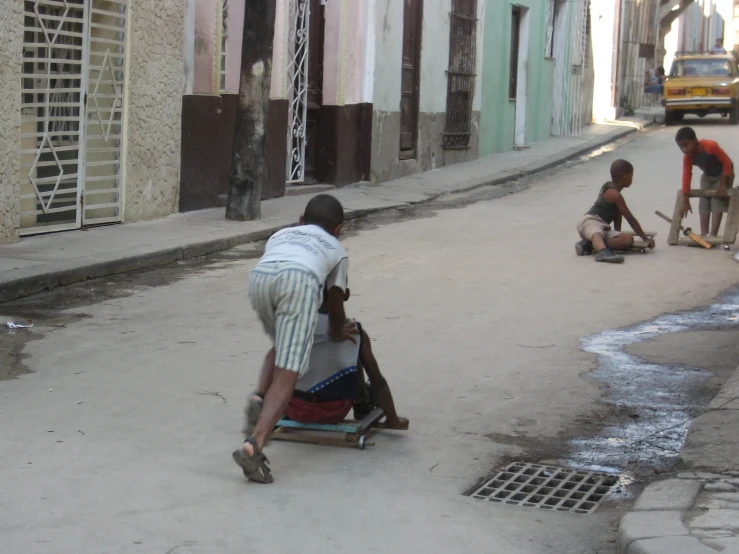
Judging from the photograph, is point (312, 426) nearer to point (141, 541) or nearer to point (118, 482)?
point (118, 482)

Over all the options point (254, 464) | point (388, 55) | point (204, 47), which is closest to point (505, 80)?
point (388, 55)

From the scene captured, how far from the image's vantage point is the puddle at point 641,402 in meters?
5.46

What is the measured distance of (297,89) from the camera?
1625cm

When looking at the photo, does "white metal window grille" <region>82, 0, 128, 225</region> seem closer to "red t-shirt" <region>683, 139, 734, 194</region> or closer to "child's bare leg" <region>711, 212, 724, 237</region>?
"red t-shirt" <region>683, 139, 734, 194</region>

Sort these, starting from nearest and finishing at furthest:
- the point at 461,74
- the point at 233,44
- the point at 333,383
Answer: the point at 333,383, the point at 233,44, the point at 461,74

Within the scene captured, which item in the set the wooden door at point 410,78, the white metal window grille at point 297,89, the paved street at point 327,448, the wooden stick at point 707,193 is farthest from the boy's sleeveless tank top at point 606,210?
the wooden door at point 410,78

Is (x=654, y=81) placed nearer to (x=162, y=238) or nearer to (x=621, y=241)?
(x=621, y=241)

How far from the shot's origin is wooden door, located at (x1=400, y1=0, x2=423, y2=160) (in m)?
19.3

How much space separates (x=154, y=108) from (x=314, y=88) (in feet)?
14.4

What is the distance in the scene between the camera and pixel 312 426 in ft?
18.1

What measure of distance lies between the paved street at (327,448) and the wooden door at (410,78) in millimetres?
7538

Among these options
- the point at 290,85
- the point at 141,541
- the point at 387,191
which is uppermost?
the point at 290,85

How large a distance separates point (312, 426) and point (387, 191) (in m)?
11.7

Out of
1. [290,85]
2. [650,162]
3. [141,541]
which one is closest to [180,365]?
[141,541]
